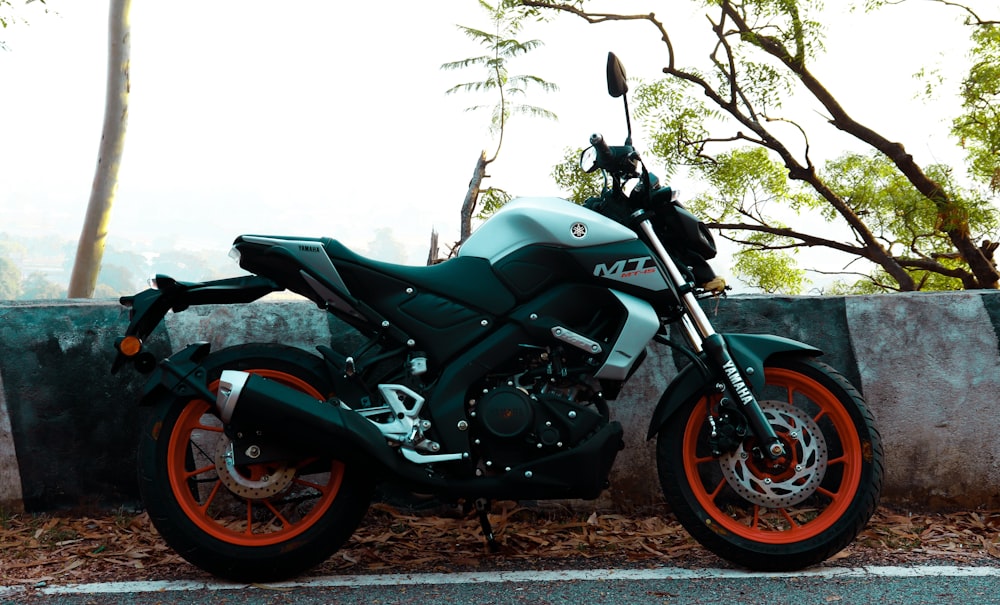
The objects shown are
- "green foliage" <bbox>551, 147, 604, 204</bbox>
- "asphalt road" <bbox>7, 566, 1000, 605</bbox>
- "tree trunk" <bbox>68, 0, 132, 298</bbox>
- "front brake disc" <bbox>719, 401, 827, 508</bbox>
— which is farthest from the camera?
"tree trunk" <bbox>68, 0, 132, 298</bbox>

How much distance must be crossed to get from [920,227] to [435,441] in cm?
1149

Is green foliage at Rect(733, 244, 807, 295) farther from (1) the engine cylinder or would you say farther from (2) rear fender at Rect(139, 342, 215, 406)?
(2) rear fender at Rect(139, 342, 215, 406)

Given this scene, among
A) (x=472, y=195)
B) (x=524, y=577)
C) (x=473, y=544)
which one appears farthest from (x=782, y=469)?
(x=472, y=195)

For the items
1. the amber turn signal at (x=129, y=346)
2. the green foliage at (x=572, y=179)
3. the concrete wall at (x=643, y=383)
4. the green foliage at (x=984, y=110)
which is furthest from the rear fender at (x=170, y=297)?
the green foliage at (x=984, y=110)

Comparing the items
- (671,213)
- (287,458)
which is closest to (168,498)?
(287,458)

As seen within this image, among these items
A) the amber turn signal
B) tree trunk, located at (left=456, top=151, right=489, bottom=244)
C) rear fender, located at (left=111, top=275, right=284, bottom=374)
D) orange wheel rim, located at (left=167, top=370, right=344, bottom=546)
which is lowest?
orange wheel rim, located at (left=167, top=370, right=344, bottom=546)

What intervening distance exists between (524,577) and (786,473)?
3.32ft

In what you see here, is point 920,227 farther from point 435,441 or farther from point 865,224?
point 435,441

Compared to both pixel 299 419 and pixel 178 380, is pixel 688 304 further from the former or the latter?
pixel 178 380

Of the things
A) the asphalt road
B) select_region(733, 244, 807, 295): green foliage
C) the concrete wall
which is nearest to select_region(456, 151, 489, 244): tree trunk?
the concrete wall

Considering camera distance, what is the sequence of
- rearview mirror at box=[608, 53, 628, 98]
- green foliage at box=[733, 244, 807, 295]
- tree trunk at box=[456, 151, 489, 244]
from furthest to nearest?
green foliage at box=[733, 244, 807, 295], tree trunk at box=[456, 151, 489, 244], rearview mirror at box=[608, 53, 628, 98]

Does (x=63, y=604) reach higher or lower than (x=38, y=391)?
lower

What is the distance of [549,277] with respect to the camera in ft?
11.0

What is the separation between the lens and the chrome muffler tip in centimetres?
319
